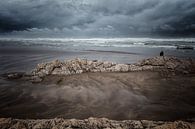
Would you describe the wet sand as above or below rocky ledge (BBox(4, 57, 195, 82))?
below

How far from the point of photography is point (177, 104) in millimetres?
3912

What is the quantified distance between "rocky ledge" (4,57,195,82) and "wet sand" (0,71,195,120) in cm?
46

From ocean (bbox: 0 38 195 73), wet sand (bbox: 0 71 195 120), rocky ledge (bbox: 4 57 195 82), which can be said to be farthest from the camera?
ocean (bbox: 0 38 195 73)

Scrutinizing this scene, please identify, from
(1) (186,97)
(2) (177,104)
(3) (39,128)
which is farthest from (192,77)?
(3) (39,128)

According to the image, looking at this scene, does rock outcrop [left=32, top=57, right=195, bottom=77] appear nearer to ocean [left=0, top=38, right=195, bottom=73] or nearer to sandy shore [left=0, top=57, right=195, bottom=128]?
sandy shore [left=0, top=57, right=195, bottom=128]

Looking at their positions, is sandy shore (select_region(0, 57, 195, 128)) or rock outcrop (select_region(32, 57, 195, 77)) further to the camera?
rock outcrop (select_region(32, 57, 195, 77))

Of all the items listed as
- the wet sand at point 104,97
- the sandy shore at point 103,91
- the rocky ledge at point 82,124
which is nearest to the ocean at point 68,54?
the sandy shore at point 103,91

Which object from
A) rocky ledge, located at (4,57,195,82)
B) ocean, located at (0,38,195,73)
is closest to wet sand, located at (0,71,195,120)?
rocky ledge, located at (4,57,195,82)

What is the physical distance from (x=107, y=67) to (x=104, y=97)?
8.35ft

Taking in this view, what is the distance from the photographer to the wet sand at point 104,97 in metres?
3.54

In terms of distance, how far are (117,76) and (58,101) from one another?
7.67ft

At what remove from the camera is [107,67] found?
268 inches

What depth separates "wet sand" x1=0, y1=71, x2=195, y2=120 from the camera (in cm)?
354

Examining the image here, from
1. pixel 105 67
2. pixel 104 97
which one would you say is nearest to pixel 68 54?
pixel 105 67
